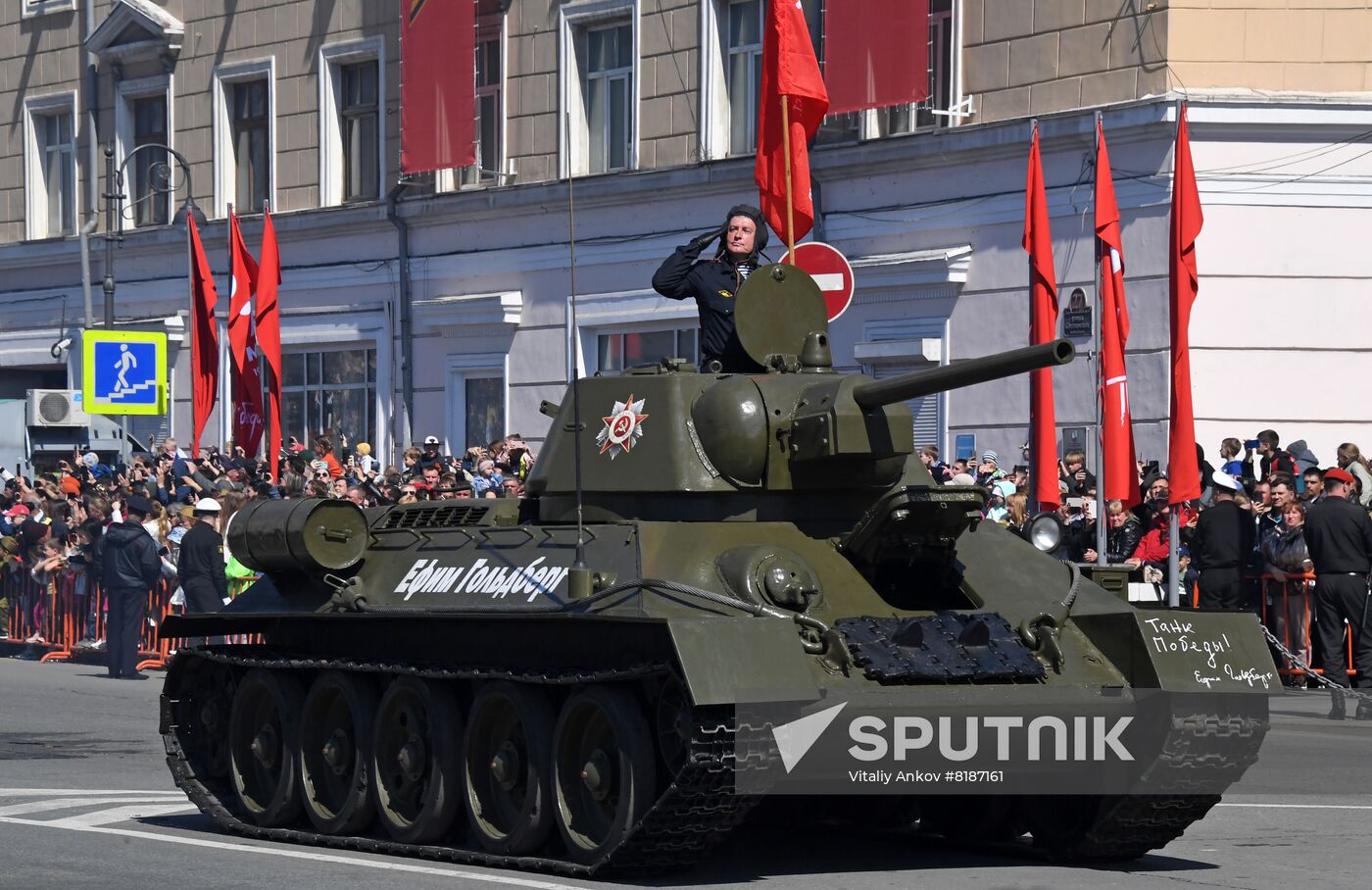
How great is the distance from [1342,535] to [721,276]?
734 centimetres

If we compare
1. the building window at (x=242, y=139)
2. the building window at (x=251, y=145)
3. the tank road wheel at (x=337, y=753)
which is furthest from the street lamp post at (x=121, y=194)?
the tank road wheel at (x=337, y=753)

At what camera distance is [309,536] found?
12.1 metres

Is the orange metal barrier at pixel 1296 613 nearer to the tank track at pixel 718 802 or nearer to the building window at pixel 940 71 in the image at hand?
the building window at pixel 940 71

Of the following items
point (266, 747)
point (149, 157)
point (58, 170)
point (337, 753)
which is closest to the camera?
point (337, 753)

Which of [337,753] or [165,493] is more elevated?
[165,493]

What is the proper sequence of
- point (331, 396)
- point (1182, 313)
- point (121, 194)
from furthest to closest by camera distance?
point (331, 396) < point (121, 194) < point (1182, 313)

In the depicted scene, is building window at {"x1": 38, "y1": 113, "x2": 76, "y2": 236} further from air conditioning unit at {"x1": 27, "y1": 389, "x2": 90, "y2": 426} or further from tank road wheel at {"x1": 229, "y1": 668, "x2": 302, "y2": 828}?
tank road wheel at {"x1": 229, "y1": 668, "x2": 302, "y2": 828}

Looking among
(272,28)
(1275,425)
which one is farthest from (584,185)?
(1275,425)

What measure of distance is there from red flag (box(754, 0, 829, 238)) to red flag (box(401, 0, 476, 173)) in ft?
32.4

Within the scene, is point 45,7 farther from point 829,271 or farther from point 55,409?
point 829,271

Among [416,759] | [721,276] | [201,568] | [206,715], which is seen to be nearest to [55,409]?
[201,568]

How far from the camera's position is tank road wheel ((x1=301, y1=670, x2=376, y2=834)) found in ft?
38.4

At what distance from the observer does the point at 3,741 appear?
16453mm

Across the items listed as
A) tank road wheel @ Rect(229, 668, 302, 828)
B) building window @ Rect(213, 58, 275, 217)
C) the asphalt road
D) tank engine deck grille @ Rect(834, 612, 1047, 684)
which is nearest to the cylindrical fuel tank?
tank road wheel @ Rect(229, 668, 302, 828)
